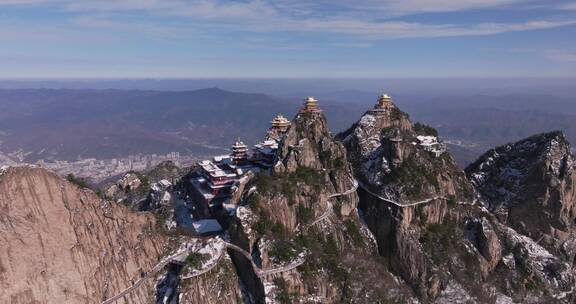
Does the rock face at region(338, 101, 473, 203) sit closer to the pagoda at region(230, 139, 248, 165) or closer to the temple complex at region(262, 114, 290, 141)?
the temple complex at region(262, 114, 290, 141)

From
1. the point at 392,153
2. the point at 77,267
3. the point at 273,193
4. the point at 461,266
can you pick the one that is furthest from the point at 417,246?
the point at 77,267

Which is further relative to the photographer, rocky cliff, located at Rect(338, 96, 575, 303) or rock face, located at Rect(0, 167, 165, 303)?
rocky cliff, located at Rect(338, 96, 575, 303)

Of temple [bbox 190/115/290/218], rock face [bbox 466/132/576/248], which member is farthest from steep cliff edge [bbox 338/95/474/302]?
temple [bbox 190/115/290/218]

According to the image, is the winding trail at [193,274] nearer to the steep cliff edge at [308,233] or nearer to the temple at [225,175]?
the steep cliff edge at [308,233]

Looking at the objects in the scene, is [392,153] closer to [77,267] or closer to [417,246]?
[417,246]

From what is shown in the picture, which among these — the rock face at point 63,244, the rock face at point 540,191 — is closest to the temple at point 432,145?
the rock face at point 540,191

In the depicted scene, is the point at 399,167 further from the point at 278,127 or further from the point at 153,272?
the point at 153,272
